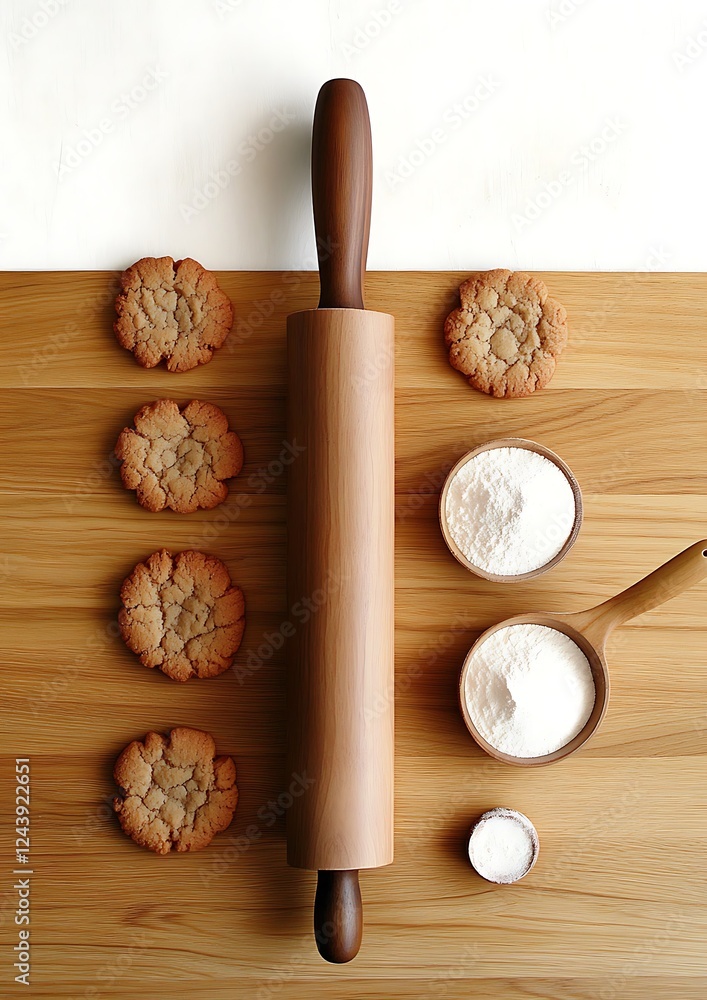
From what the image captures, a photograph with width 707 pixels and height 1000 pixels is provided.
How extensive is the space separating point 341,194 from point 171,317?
0.20 m

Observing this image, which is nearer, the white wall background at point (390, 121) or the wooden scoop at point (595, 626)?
the wooden scoop at point (595, 626)

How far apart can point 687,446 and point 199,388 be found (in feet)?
1.58

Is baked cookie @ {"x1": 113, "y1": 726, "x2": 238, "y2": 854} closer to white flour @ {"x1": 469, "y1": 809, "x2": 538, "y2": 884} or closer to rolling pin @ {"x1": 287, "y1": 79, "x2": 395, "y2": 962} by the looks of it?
rolling pin @ {"x1": 287, "y1": 79, "x2": 395, "y2": 962}

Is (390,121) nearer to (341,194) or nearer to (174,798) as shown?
(341,194)

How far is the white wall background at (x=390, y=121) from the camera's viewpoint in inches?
35.2

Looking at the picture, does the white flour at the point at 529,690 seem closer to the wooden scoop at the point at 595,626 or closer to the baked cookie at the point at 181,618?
the wooden scoop at the point at 595,626

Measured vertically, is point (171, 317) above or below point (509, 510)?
above

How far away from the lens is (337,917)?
76cm

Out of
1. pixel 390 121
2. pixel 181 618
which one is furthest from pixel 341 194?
pixel 181 618

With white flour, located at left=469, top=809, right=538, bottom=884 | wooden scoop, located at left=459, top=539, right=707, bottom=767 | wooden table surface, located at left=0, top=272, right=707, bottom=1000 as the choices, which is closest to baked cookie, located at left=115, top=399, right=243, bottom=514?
wooden table surface, located at left=0, top=272, right=707, bottom=1000

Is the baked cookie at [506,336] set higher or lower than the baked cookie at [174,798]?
higher

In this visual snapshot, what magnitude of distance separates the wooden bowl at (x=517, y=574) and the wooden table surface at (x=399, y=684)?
0.05 meters

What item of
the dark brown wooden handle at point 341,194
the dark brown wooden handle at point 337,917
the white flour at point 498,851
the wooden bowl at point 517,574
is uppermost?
the dark brown wooden handle at point 341,194

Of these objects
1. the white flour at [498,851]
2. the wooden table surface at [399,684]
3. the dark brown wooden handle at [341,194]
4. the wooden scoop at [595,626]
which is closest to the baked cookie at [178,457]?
the wooden table surface at [399,684]
